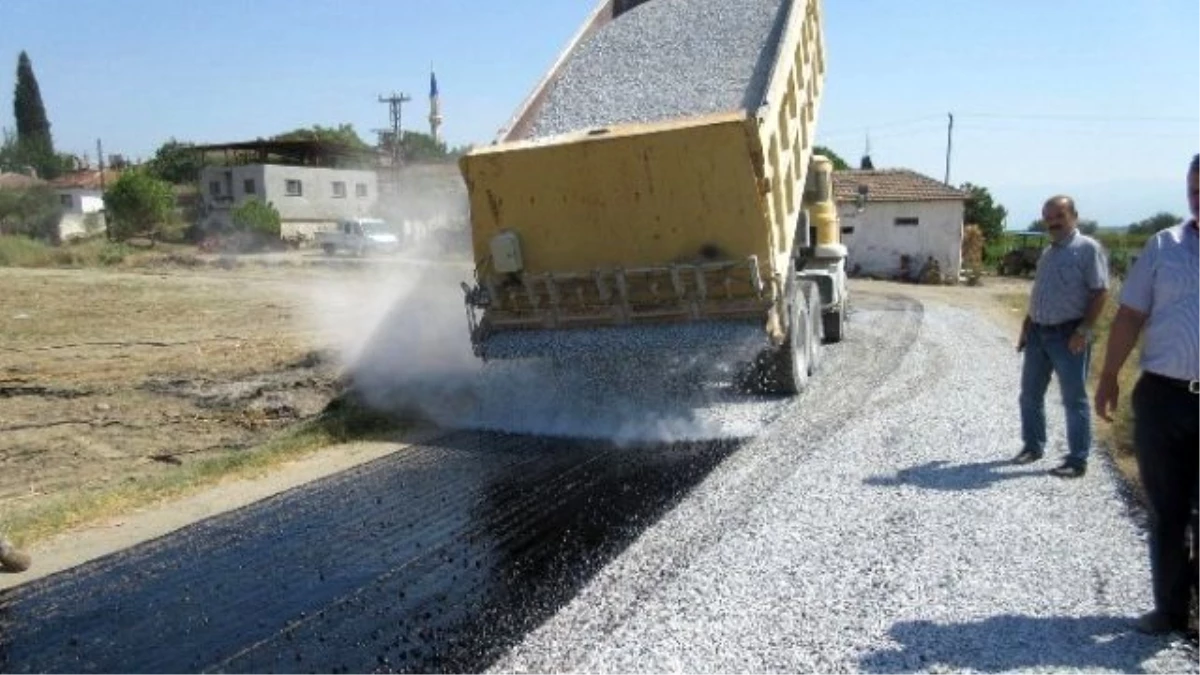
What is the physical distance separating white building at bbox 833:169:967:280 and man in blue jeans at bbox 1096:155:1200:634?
82.9ft

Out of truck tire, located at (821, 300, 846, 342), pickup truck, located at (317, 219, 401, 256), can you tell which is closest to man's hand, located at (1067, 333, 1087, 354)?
truck tire, located at (821, 300, 846, 342)

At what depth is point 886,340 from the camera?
12.8m

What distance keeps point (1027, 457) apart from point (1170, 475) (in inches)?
102

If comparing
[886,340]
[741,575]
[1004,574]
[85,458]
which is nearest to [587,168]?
[741,575]

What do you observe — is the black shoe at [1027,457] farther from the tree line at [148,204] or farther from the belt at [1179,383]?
the tree line at [148,204]

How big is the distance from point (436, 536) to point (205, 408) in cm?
571

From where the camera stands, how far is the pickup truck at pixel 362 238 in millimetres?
35062

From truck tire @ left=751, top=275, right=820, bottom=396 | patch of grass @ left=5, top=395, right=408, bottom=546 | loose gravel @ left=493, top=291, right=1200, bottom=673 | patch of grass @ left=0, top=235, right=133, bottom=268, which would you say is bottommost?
patch of grass @ left=5, top=395, right=408, bottom=546

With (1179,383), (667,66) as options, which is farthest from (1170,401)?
(667,66)

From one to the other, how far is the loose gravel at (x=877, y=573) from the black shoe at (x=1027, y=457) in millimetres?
63

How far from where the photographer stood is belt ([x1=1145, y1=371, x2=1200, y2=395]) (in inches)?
143

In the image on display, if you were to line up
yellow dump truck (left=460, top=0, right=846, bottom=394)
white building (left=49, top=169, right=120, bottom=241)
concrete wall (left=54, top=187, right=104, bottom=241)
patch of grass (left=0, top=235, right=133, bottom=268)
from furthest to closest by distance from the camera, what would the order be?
white building (left=49, top=169, right=120, bottom=241) < concrete wall (left=54, top=187, right=104, bottom=241) < patch of grass (left=0, top=235, right=133, bottom=268) < yellow dump truck (left=460, top=0, right=846, bottom=394)

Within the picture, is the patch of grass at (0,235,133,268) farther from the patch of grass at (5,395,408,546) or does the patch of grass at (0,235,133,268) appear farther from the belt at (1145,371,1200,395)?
the belt at (1145,371,1200,395)

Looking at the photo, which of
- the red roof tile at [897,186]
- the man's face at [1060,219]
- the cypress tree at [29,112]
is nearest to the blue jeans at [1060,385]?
the man's face at [1060,219]
